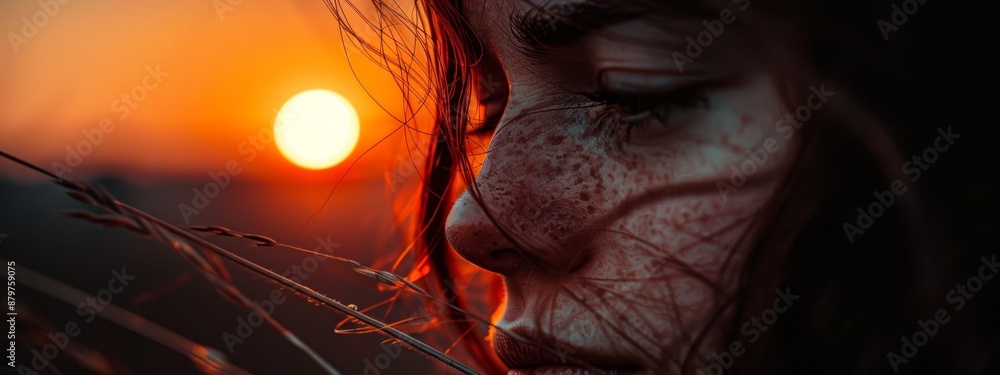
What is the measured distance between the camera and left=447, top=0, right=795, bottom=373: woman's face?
31.5 inches

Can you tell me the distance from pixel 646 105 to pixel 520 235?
0.21 meters

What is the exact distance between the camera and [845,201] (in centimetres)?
79

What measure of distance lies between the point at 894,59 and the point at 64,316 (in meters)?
2.71

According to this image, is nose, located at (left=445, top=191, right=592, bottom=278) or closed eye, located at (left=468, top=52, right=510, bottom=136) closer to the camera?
nose, located at (left=445, top=191, right=592, bottom=278)

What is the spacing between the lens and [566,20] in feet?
2.77

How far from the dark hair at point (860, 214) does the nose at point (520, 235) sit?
0.59 ft

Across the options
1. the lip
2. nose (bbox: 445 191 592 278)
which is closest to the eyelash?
nose (bbox: 445 191 592 278)

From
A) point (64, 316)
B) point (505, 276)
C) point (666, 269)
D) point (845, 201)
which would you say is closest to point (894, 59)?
point (845, 201)

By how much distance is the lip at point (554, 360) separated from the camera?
0.84 m

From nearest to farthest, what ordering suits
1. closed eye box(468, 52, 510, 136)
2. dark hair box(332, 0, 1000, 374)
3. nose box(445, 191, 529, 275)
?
dark hair box(332, 0, 1000, 374)
nose box(445, 191, 529, 275)
closed eye box(468, 52, 510, 136)

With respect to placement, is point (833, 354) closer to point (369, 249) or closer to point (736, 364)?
point (736, 364)

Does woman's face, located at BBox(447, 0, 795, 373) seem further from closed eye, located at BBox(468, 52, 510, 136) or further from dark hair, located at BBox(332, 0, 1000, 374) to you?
closed eye, located at BBox(468, 52, 510, 136)

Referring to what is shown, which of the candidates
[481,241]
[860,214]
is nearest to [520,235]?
[481,241]

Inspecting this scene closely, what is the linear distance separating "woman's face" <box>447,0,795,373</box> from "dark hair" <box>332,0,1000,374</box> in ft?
0.09
